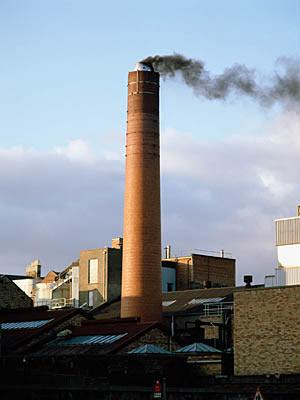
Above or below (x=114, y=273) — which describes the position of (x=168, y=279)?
below

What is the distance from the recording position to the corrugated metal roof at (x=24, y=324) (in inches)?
1975

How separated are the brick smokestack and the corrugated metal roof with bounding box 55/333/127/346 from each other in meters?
3.76

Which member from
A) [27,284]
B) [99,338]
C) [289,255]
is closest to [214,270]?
[27,284]

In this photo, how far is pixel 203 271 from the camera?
238 ft

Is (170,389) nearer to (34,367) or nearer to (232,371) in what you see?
(232,371)

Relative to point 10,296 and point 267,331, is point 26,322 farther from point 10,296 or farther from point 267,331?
point 267,331

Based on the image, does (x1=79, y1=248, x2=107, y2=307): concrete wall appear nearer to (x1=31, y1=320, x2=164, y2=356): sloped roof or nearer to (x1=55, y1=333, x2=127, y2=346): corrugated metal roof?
(x1=31, y1=320, x2=164, y2=356): sloped roof

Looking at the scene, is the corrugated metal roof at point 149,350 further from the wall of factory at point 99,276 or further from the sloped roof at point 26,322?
the wall of factory at point 99,276

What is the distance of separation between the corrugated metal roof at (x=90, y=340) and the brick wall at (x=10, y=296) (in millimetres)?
10999

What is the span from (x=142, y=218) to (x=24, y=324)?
9794 millimetres

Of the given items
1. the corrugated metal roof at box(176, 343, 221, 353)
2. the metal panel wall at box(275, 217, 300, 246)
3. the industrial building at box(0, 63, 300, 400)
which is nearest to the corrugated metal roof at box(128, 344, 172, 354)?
the industrial building at box(0, 63, 300, 400)

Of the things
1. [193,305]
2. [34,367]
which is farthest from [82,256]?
[34,367]

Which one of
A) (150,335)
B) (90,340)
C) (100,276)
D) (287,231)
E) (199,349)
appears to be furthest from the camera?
(100,276)

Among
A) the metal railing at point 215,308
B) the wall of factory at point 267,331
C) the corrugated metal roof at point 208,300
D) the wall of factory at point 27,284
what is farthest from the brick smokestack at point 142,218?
the wall of factory at point 27,284
